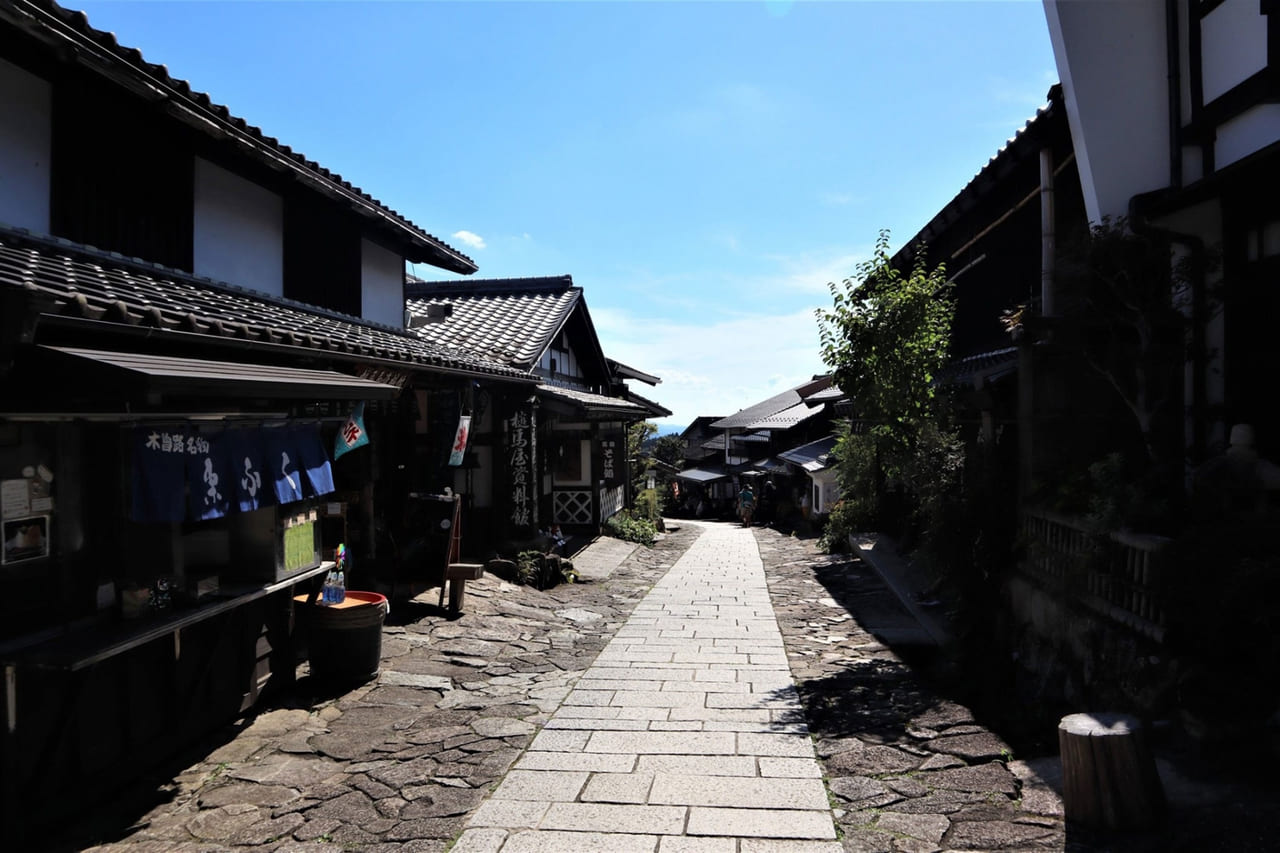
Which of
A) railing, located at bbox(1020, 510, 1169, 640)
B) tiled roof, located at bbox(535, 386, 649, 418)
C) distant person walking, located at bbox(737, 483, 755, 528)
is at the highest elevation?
tiled roof, located at bbox(535, 386, 649, 418)

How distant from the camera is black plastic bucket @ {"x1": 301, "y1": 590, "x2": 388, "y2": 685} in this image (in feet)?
26.0

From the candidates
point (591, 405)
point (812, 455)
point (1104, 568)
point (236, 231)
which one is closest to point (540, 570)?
point (591, 405)

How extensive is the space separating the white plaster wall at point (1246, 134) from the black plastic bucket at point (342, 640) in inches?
400

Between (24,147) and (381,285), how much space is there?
7.07 metres

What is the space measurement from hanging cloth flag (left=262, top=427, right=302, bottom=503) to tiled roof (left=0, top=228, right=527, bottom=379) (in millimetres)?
927

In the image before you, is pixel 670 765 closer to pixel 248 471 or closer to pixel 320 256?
pixel 248 471

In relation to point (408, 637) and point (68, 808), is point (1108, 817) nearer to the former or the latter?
point (68, 808)

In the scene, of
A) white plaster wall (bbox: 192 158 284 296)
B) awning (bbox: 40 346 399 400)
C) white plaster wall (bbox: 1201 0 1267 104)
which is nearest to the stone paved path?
awning (bbox: 40 346 399 400)

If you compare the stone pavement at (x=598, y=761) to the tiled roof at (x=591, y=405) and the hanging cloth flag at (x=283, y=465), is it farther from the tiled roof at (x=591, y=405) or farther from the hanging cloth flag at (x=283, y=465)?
the tiled roof at (x=591, y=405)

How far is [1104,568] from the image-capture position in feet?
21.0

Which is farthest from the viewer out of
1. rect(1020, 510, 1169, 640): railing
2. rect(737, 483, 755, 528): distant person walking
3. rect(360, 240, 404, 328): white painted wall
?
rect(737, 483, 755, 528): distant person walking

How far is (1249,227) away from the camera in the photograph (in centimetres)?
758

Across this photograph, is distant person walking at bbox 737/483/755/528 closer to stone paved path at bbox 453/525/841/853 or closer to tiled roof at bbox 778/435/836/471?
tiled roof at bbox 778/435/836/471

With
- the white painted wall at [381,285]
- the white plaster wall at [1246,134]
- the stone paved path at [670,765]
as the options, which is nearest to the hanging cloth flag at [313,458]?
the stone paved path at [670,765]
